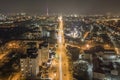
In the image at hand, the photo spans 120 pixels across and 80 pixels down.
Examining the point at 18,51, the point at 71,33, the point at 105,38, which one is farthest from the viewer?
the point at 71,33

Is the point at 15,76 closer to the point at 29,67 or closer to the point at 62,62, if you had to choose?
the point at 29,67

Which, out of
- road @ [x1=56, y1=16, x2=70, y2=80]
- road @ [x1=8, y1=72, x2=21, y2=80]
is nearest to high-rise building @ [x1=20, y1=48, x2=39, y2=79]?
road @ [x1=8, y1=72, x2=21, y2=80]

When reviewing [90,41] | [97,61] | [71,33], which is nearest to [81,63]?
[97,61]

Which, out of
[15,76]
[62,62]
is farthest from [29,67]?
[62,62]

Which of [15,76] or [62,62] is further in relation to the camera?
[62,62]

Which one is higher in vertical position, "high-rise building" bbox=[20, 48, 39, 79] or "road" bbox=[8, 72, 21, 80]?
"high-rise building" bbox=[20, 48, 39, 79]

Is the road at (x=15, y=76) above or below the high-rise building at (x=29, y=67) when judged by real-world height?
below

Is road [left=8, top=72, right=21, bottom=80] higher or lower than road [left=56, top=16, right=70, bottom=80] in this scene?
lower

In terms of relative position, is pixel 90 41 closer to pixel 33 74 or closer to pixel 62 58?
pixel 62 58

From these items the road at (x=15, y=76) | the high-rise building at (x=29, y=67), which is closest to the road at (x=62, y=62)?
the high-rise building at (x=29, y=67)

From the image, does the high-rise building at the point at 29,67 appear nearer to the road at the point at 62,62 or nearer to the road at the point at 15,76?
the road at the point at 15,76

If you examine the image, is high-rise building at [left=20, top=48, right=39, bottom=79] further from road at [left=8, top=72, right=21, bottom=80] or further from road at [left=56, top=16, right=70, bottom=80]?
road at [left=56, top=16, right=70, bottom=80]
